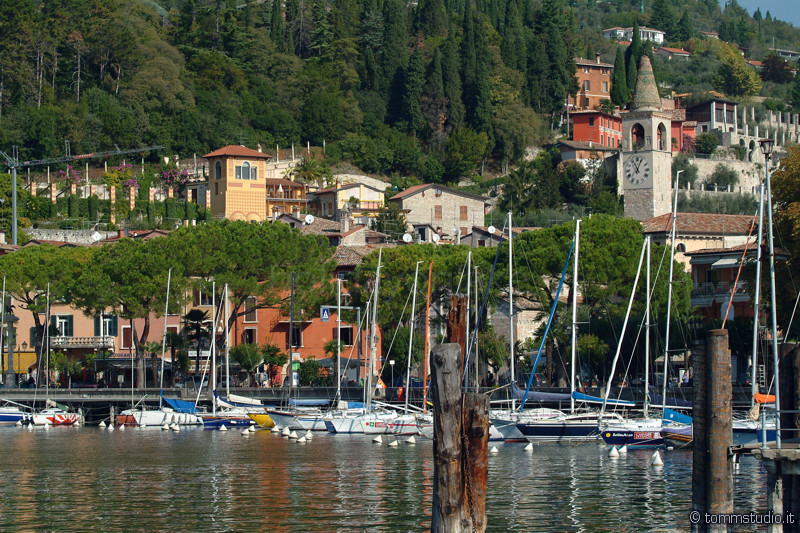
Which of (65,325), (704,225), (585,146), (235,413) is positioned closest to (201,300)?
(65,325)

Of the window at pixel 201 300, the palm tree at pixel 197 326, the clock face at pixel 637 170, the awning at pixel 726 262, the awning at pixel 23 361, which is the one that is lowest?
the awning at pixel 23 361

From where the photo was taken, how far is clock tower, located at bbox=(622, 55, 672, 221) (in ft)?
343

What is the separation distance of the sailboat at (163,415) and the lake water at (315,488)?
908cm

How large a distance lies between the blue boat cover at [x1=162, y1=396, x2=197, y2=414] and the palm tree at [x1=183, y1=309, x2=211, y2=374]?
3058 mm

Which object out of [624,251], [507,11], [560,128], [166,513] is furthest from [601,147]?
[166,513]

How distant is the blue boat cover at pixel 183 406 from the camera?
55688 millimetres

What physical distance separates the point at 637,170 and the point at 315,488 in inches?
3122

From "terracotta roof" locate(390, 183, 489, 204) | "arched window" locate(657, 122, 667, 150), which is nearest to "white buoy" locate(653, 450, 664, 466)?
"terracotta roof" locate(390, 183, 489, 204)

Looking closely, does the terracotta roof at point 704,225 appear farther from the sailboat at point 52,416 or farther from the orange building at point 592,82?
the orange building at point 592,82

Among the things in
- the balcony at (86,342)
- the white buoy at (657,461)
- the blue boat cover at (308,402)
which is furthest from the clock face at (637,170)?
the white buoy at (657,461)

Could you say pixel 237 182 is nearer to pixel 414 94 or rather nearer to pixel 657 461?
pixel 414 94

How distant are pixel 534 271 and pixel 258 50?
7949 centimetres

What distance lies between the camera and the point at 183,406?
183 feet

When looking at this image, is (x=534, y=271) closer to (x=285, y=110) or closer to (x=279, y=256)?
(x=279, y=256)
